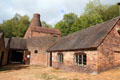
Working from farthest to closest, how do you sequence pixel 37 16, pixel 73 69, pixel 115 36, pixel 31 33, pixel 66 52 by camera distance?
pixel 37 16
pixel 31 33
pixel 66 52
pixel 73 69
pixel 115 36

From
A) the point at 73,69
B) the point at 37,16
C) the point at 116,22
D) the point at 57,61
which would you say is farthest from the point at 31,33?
the point at 116,22

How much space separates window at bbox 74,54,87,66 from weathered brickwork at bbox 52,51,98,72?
48 cm

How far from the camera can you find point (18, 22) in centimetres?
5878

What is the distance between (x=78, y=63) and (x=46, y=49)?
10668mm

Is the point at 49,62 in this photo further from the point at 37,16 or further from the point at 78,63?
the point at 37,16

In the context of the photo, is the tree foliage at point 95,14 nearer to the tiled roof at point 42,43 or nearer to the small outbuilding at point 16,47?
the tiled roof at point 42,43

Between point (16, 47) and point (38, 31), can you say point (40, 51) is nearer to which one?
point (16, 47)

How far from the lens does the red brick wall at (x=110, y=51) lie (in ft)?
40.1

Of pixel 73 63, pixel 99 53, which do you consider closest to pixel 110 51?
pixel 99 53

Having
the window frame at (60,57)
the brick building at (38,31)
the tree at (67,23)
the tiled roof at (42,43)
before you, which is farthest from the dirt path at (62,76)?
the tree at (67,23)

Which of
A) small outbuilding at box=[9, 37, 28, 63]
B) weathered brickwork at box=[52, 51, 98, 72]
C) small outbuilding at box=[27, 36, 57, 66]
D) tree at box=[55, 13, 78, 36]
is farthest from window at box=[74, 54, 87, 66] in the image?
tree at box=[55, 13, 78, 36]

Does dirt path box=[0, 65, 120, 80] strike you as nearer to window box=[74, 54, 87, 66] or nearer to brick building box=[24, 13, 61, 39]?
window box=[74, 54, 87, 66]

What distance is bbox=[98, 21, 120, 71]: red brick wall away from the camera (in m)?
12.2

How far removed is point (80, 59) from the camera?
14.2 m
